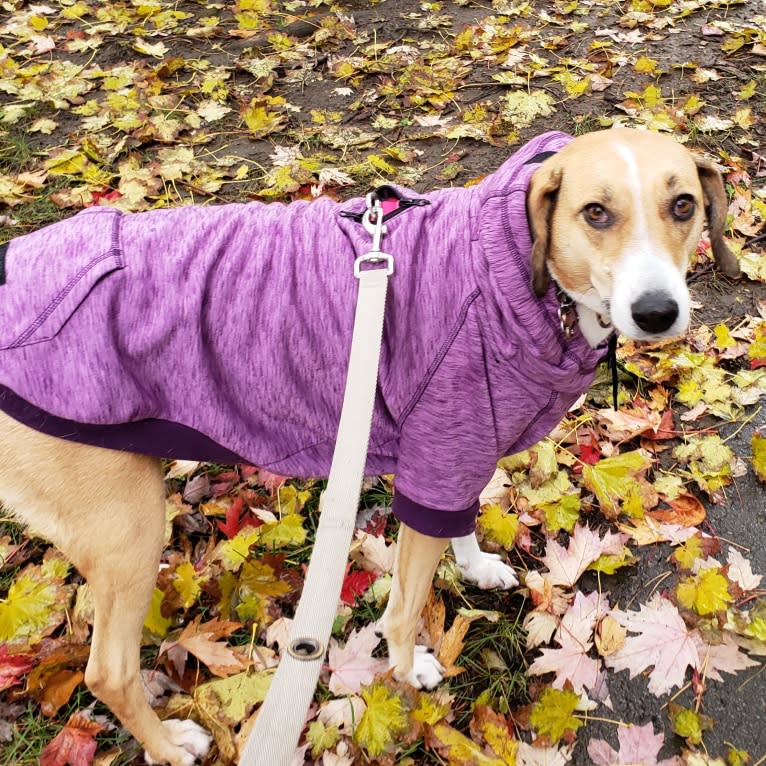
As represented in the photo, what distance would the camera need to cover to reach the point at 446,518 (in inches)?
78.3

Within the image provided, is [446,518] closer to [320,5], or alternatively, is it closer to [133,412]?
[133,412]

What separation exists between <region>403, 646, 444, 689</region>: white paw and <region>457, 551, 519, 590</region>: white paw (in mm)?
369

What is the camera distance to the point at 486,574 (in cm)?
262

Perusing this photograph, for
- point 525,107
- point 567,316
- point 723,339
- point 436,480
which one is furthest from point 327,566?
point 525,107

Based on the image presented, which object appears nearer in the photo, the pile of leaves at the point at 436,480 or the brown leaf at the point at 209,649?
the pile of leaves at the point at 436,480

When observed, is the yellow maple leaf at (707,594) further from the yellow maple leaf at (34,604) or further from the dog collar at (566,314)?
the yellow maple leaf at (34,604)

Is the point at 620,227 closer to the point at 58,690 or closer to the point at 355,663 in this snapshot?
the point at 355,663

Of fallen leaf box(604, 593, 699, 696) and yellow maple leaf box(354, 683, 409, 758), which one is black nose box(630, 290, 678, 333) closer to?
fallen leaf box(604, 593, 699, 696)

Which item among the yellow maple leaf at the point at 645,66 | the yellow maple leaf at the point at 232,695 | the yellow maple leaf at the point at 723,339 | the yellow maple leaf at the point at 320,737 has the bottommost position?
the yellow maple leaf at the point at 232,695

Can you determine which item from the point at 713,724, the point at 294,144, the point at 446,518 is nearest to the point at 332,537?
the point at 446,518

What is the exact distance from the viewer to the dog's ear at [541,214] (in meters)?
1.74

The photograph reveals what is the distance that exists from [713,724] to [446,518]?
4.01 feet

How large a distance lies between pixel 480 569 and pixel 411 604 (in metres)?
0.50

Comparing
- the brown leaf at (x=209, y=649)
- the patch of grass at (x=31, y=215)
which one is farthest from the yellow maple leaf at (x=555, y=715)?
the patch of grass at (x=31, y=215)
